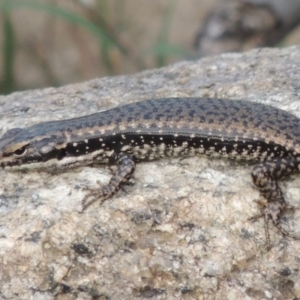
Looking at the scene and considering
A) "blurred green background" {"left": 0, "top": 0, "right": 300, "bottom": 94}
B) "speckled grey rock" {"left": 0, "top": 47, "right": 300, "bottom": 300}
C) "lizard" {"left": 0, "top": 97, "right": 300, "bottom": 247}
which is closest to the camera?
"speckled grey rock" {"left": 0, "top": 47, "right": 300, "bottom": 300}

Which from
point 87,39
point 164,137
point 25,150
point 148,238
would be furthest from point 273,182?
point 87,39

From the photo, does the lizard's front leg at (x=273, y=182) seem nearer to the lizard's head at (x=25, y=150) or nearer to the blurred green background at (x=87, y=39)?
the lizard's head at (x=25, y=150)

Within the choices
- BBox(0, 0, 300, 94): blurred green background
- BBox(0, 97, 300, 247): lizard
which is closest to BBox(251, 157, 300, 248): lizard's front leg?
BBox(0, 97, 300, 247): lizard

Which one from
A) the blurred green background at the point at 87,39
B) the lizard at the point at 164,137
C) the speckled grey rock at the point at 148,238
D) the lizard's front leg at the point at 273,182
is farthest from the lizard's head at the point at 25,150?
the blurred green background at the point at 87,39

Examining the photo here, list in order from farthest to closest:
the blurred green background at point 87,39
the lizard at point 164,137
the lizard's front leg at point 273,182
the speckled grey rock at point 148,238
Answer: the blurred green background at point 87,39
the lizard at point 164,137
the lizard's front leg at point 273,182
the speckled grey rock at point 148,238

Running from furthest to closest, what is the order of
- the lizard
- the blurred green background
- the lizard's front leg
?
the blurred green background → the lizard → the lizard's front leg

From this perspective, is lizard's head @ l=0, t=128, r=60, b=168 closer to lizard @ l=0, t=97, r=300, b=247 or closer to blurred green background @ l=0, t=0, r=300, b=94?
lizard @ l=0, t=97, r=300, b=247

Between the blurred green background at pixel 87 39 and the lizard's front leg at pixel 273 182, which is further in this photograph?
the blurred green background at pixel 87 39

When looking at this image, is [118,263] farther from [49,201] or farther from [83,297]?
[49,201]
